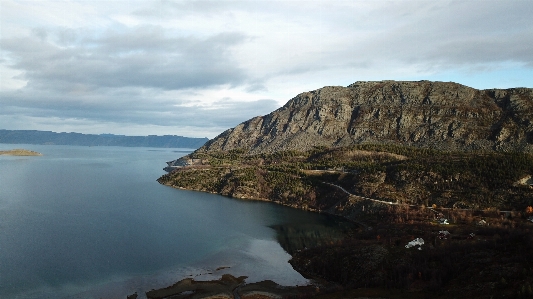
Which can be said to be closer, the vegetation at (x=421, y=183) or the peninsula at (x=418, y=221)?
the peninsula at (x=418, y=221)

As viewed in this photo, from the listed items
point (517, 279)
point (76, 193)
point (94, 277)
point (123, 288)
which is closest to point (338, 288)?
point (517, 279)

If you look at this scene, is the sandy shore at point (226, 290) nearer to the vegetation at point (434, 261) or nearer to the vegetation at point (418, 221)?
the vegetation at point (418, 221)

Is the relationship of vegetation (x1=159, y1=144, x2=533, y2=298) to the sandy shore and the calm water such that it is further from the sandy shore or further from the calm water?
the calm water

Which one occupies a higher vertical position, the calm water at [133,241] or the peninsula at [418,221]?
the peninsula at [418,221]

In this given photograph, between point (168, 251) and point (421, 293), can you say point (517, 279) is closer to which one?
point (421, 293)

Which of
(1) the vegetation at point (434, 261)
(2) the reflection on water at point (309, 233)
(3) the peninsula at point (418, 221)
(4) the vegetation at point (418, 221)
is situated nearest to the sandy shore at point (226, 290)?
(4) the vegetation at point (418, 221)

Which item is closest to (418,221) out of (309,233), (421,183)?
(309,233)
